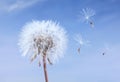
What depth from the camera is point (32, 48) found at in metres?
33.7

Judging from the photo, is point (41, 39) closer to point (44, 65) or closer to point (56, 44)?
point (56, 44)

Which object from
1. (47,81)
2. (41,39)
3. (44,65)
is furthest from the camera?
(41,39)

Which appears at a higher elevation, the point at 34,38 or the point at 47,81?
the point at 34,38

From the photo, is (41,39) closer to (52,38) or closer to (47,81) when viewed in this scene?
(52,38)

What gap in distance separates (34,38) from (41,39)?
84cm

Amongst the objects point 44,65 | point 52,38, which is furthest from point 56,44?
point 44,65

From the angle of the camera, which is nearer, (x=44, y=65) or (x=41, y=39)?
(x=44, y=65)

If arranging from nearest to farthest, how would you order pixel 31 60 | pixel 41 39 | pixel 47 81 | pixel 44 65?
pixel 47 81, pixel 44 65, pixel 31 60, pixel 41 39

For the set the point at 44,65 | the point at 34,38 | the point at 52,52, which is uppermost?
the point at 34,38

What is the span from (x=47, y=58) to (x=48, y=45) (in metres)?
2.14

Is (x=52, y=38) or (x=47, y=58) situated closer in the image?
(x=47, y=58)

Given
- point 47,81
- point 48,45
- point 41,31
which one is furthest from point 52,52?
point 47,81

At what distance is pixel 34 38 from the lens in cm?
3475

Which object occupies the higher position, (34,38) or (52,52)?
(34,38)
